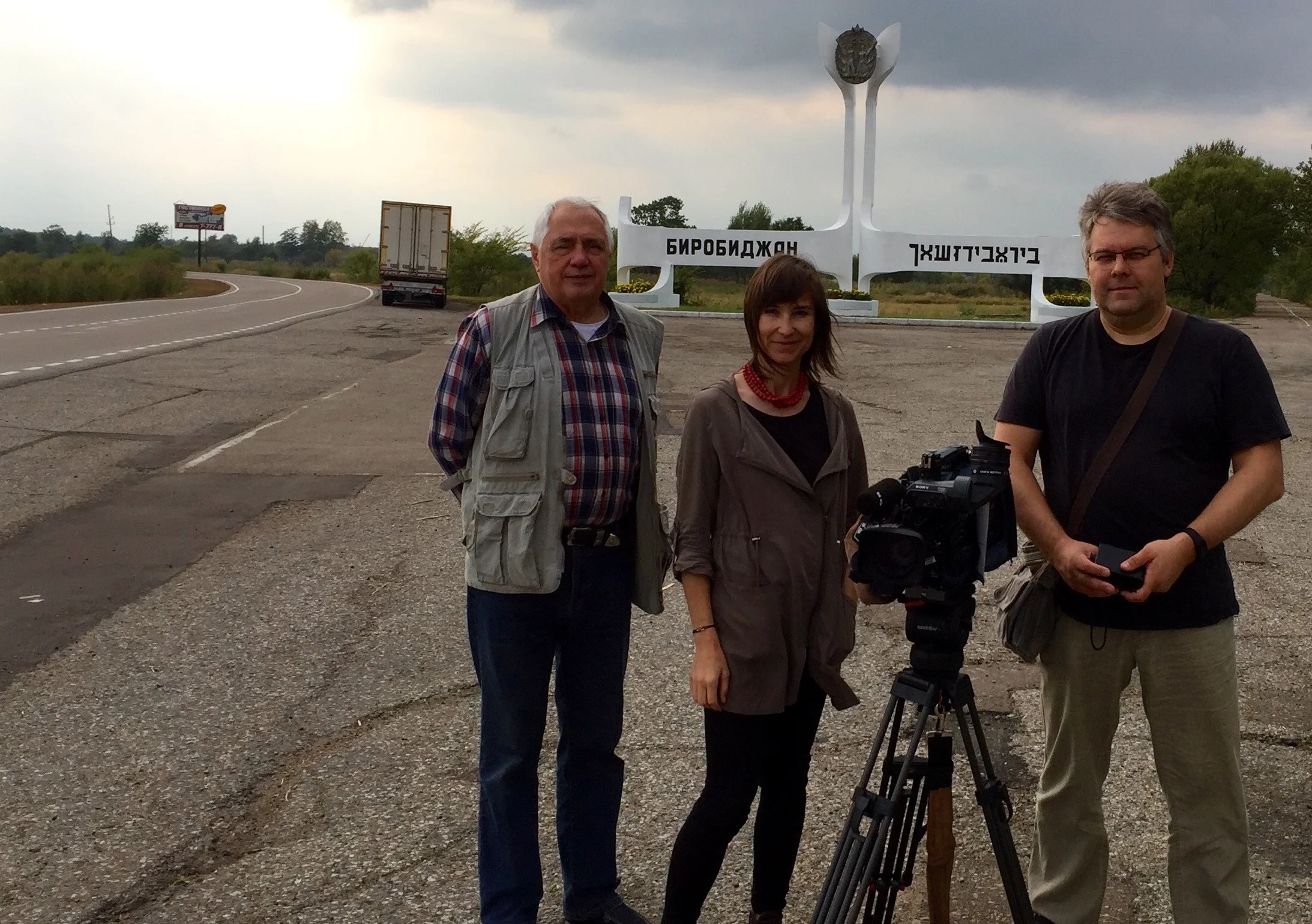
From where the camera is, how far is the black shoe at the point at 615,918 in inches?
135

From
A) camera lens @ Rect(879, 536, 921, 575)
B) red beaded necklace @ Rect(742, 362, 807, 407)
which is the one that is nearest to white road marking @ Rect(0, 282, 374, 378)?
red beaded necklace @ Rect(742, 362, 807, 407)

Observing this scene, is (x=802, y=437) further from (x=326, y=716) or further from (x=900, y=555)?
(x=326, y=716)

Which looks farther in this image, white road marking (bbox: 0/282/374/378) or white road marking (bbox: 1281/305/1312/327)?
white road marking (bbox: 1281/305/1312/327)

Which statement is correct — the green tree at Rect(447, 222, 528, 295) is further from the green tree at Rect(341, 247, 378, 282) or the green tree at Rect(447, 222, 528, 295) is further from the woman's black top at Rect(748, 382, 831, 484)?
the woman's black top at Rect(748, 382, 831, 484)

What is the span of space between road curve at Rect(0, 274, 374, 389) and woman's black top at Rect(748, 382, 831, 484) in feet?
47.2

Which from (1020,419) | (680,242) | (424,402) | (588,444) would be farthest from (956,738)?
(680,242)

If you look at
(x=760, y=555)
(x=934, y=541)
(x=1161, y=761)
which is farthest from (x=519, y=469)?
(x=1161, y=761)

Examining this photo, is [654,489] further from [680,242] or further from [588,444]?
[680,242]

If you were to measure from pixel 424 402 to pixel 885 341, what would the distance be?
12.4 meters

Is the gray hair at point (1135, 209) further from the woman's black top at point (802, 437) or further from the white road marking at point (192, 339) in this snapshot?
the white road marking at point (192, 339)

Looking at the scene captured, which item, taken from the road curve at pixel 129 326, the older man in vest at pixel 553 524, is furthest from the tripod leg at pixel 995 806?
the road curve at pixel 129 326

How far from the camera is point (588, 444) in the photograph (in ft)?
10.6

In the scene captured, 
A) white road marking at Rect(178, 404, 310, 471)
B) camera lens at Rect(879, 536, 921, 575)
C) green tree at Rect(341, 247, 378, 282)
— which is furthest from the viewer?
green tree at Rect(341, 247, 378, 282)

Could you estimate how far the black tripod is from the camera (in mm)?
2699
